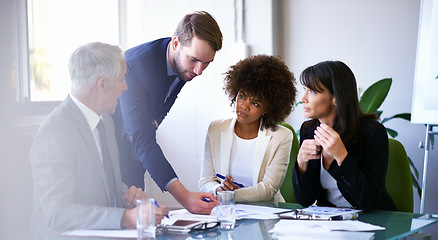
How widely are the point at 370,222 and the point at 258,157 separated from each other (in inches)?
30.4

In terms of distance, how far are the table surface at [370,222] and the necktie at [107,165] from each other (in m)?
0.18

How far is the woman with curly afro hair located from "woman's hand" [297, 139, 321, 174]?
237 millimetres

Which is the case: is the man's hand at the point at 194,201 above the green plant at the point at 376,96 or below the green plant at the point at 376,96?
below

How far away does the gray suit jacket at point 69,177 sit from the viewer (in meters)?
Answer: 1.15

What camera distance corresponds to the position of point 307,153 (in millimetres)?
1888

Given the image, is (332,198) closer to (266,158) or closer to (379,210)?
(379,210)

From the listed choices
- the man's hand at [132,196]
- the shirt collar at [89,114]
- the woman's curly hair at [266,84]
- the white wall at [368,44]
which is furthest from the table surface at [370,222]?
the white wall at [368,44]

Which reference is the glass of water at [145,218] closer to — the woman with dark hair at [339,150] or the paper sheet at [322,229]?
the paper sheet at [322,229]

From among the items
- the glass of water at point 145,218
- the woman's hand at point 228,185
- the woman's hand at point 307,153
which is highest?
the woman's hand at point 307,153

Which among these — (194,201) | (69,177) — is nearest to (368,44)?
(194,201)

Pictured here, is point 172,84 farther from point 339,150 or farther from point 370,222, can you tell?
point 370,222

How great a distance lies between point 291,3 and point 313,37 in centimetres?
35

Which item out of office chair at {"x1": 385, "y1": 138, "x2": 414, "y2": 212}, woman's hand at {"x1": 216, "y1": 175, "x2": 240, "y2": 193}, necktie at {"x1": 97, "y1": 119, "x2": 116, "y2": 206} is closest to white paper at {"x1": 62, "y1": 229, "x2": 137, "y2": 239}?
necktie at {"x1": 97, "y1": 119, "x2": 116, "y2": 206}

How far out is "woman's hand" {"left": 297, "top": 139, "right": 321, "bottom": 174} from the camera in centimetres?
185
